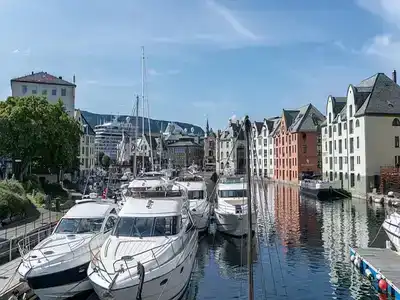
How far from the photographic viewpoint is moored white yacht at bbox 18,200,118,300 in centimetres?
1768

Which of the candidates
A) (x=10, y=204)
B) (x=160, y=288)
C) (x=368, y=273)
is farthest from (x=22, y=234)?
(x=368, y=273)

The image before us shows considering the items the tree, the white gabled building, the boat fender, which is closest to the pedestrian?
the boat fender

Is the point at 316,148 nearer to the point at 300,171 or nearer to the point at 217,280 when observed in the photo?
the point at 300,171

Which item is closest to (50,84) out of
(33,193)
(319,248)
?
(33,193)

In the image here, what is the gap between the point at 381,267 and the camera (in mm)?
22953

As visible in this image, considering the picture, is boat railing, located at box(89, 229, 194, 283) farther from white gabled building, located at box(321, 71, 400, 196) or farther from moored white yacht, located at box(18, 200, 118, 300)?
white gabled building, located at box(321, 71, 400, 196)

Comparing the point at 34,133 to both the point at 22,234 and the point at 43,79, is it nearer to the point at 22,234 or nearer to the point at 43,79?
the point at 22,234

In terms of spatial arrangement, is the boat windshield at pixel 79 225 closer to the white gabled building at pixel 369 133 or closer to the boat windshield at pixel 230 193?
the boat windshield at pixel 230 193

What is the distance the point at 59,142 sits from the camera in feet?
181

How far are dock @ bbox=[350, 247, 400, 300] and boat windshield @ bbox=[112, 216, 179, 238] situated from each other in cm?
1010

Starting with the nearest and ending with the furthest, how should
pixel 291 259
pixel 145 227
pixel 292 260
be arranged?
pixel 145 227 → pixel 292 260 → pixel 291 259

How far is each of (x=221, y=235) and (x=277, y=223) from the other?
338 inches

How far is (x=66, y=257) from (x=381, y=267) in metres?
15.6

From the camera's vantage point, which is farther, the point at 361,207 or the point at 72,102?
the point at 72,102
